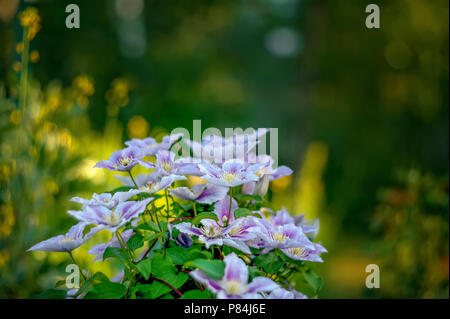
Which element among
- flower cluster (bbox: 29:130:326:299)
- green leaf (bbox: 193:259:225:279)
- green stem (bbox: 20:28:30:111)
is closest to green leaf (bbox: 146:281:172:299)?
flower cluster (bbox: 29:130:326:299)

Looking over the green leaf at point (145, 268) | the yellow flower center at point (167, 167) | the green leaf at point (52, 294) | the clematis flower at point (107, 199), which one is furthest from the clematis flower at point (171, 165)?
the green leaf at point (52, 294)

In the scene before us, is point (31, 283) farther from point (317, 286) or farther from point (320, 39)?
point (320, 39)

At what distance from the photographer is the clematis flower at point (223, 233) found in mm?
763

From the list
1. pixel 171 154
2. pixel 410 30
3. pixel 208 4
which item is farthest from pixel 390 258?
pixel 208 4

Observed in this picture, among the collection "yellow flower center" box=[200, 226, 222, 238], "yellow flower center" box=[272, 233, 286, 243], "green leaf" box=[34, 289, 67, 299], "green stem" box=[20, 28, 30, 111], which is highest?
"green stem" box=[20, 28, 30, 111]

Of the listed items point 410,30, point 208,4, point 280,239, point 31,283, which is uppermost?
point 208,4

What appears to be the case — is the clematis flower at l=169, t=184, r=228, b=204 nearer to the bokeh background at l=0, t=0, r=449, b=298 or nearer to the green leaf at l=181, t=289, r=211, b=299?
the green leaf at l=181, t=289, r=211, b=299

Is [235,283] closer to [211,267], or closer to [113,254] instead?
[211,267]

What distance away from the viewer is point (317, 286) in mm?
897

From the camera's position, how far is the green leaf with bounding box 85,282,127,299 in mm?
741

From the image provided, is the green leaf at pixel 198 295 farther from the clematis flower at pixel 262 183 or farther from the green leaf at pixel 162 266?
the clematis flower at pixel 262 183

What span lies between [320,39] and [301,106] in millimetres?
812

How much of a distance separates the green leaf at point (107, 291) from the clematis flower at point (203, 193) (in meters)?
0.23

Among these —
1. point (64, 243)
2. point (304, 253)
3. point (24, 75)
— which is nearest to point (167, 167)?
point (64, 243)
